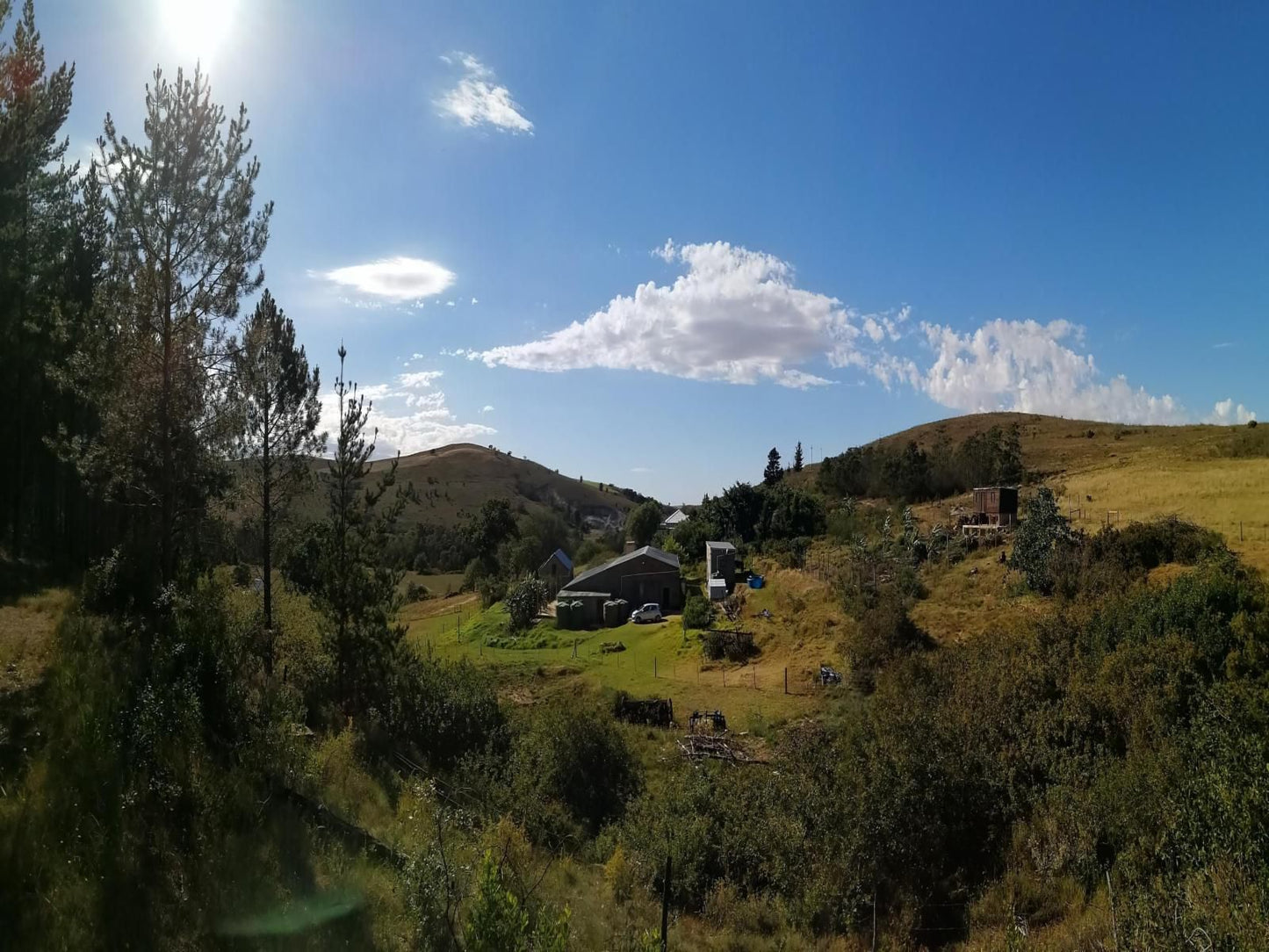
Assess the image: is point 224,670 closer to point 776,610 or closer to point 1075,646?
point 1075,646

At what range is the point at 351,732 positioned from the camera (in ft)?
40.4

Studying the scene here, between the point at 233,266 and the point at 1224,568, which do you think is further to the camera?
the point at 1224,568

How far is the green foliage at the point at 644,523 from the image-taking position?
66.2m

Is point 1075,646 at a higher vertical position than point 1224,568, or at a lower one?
lower

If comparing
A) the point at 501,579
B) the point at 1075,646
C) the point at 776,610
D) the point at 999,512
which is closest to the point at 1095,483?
the point at 999,512

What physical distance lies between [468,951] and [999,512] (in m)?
33.8

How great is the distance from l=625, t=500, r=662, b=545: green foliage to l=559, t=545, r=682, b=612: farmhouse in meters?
25.0

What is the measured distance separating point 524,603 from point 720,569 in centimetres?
1071

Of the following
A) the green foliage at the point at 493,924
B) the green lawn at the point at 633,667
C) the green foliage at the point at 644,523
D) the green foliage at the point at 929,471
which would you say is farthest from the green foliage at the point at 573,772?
the green foliage at the point at 644,523

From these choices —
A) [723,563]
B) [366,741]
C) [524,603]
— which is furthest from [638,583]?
[366,741]

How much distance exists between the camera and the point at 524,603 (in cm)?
3747

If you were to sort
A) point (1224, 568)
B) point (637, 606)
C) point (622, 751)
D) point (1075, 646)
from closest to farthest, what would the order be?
point (622, 751) < point (1075, 646) < point (1224, 568) < point (637, 606)

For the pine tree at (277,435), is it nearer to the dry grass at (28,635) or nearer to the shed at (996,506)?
the dry grass at (28,635)

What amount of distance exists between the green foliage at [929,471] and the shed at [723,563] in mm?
19434
